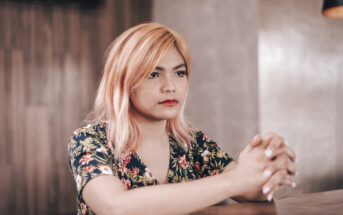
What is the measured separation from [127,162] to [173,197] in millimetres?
358

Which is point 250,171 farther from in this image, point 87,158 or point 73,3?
point 73,3

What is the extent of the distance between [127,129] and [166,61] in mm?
264

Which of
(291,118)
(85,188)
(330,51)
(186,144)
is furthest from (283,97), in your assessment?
(85,188)

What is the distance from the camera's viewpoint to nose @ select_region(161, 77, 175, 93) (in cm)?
112

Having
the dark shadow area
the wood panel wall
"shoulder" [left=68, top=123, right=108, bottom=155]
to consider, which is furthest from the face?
the dark shadow area

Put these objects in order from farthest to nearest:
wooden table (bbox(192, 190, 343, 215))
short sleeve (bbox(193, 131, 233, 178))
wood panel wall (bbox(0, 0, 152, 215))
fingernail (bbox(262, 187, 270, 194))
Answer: wood panel wall (bbox(0, 0, 152, 215)) < short sleeve (bbox(193, 131, 233, 178)) < fingernail (bbox(262, 187, 270, 194)) < wooden table (bbox(192, 190, 343, 215))

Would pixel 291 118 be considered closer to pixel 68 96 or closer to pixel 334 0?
pixel 334 0

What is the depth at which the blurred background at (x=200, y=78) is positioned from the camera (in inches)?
95.5

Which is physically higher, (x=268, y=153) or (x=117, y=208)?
(x=268, y=153)

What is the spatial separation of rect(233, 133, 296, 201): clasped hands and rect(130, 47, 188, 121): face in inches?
11.6

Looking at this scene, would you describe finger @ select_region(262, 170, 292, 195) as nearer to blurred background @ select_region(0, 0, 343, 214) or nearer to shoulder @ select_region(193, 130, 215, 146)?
shoulder @ select_region(193, 130, 215, 146)

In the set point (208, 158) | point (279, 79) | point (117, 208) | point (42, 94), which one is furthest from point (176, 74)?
point (42, 94)

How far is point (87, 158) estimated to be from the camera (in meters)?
1.00

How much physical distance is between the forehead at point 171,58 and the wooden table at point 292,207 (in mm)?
492
